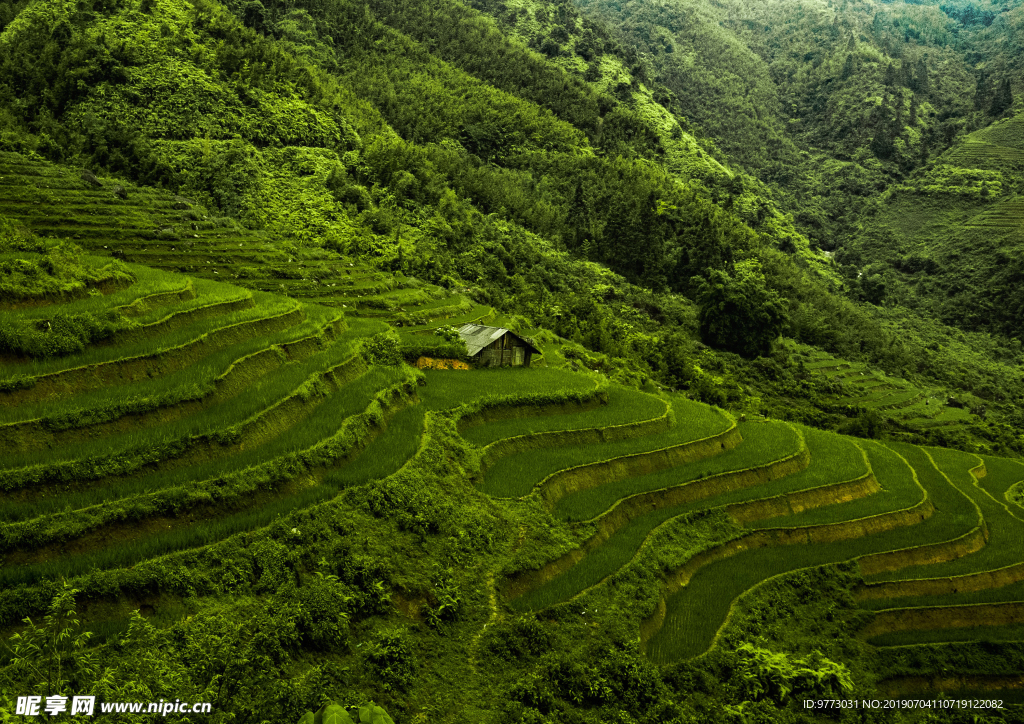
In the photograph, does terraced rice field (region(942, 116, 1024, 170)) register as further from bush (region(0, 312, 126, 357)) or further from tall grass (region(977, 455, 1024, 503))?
bush (region(0, 312, 126, 357))

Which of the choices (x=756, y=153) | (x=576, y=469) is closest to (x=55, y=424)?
(x=576, y=469)

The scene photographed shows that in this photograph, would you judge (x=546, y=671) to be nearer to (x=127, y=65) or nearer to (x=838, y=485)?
(x=838, y=485)

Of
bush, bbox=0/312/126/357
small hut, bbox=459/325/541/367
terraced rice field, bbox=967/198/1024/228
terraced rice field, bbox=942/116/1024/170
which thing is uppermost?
terraced rice field, bbox=942/116/1024/170

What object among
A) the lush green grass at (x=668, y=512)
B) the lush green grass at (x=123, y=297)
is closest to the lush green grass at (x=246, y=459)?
the lush green grass at (x=123, y=297)

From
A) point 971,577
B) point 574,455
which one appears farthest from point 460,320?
point 971,577

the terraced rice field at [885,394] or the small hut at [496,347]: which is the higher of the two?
the small hut at [496,347]

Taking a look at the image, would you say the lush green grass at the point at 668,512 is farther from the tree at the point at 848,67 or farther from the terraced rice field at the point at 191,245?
the tree at the point at 848,67

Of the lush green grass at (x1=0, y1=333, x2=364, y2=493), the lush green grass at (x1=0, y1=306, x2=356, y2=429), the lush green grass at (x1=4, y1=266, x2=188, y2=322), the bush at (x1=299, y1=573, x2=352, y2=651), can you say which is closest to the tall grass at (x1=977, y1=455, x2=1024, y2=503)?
the bush at (x1=299, y1=573, x2=352, y2=651)
